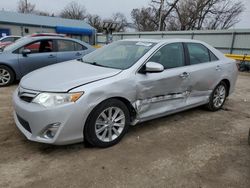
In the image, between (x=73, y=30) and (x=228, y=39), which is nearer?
(x=228, y=39)

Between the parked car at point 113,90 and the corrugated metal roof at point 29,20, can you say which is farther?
the corrugated metal roof at point 29,20

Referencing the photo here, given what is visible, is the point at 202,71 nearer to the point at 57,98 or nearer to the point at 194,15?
the point at 57,98

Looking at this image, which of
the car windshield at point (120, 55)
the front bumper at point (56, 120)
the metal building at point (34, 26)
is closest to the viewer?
the front bumper at point (56, 120)

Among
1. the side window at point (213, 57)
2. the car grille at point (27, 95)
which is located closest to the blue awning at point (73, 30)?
the side window at point (213, 57)

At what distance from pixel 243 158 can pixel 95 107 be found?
2.07 meters

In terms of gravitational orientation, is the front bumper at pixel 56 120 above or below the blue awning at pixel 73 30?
below

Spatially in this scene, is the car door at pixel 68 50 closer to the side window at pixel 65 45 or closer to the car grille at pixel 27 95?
the side window at pixel 65 45

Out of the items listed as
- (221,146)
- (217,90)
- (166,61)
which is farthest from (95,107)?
(217,90)

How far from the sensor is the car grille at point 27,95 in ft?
8.97

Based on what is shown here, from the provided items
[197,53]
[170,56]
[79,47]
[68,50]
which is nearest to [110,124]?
[170,56]

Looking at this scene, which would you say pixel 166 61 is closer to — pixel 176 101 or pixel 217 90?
pixel 176 101

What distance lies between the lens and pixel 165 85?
3.51 metres

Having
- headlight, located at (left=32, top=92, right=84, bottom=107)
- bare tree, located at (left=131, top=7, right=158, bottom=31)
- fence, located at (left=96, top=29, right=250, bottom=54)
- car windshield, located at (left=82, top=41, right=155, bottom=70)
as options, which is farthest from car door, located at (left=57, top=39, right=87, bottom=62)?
bare tree, located at (left=131, top=7, right=158, bottom=31)

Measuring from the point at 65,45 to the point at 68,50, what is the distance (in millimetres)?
172
